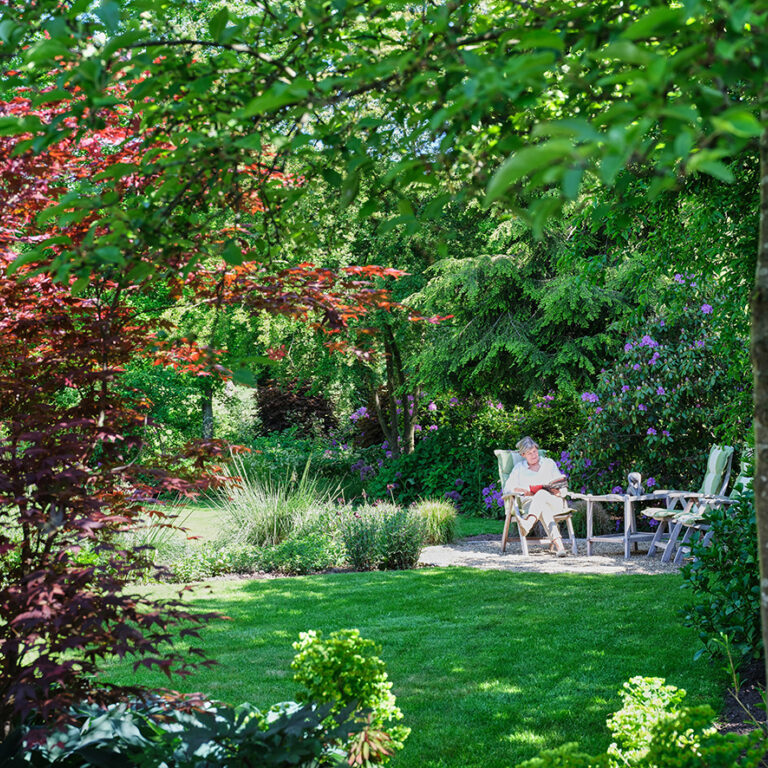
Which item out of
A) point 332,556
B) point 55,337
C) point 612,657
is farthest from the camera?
point 332,556

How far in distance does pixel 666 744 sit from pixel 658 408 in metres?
7.68

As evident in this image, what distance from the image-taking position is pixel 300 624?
18.8ft

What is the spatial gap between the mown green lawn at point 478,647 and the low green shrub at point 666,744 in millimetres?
895

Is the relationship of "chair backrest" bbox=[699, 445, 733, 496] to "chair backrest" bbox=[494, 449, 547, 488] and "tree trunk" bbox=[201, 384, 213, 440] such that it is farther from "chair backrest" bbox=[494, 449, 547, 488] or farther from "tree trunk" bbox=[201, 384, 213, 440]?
"tree trunk" bbox=[201, 384, 213, 440]

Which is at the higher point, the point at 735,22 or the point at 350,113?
the point at 350,113

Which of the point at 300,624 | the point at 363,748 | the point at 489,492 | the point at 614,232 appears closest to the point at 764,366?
the point at 363,748

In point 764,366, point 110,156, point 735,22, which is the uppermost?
point 110,156

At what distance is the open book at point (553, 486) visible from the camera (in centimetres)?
886

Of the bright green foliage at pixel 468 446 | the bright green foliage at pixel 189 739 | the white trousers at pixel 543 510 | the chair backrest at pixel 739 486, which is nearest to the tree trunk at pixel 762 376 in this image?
the bright green foliage at pixel 189 739

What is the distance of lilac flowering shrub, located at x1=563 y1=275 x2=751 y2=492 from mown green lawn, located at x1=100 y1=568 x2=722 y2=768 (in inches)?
121

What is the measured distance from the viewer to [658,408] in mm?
→ 9523

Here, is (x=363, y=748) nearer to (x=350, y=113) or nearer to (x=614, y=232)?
(x=350, y=113)

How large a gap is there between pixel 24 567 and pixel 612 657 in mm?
3432

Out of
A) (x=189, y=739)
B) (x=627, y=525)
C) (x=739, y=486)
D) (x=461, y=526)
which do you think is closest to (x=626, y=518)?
(x=627, y=525)
